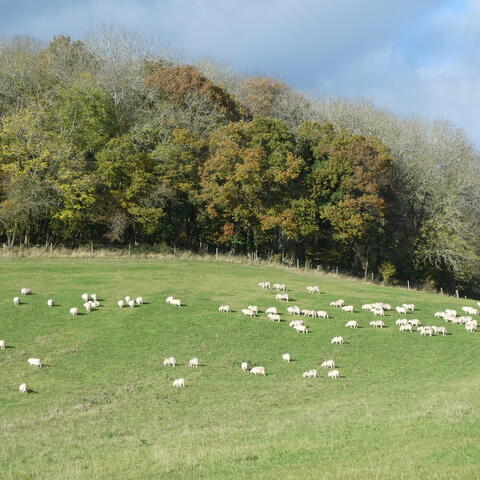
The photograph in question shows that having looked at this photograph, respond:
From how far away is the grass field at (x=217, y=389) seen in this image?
662 inches

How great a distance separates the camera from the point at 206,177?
71312 millimetres

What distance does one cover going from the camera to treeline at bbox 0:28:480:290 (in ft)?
215

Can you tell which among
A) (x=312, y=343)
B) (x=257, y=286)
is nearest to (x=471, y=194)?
(x=257, y=286)

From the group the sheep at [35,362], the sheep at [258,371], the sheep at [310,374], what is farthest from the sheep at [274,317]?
the sheep at [35,362]

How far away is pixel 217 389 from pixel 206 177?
4532cm

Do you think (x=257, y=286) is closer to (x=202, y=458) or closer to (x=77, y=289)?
(x=77, y=289)

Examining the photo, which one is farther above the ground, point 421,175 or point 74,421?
point 421,175

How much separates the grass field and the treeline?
1534 cm

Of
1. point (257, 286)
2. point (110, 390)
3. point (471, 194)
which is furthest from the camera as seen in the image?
point (471, 194)

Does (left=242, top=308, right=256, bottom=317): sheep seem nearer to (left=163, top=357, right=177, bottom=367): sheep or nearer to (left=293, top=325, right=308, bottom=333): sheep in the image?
(left=293, top=325, right=308, bottom=333): sheep

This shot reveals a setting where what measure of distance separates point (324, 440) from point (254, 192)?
171 feet

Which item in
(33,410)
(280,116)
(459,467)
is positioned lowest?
(33,410)

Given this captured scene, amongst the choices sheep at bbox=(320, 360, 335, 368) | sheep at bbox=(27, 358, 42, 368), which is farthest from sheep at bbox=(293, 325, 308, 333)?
sheep at bbox=(27, 358, 42, 368)

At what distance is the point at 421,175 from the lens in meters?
82.9
